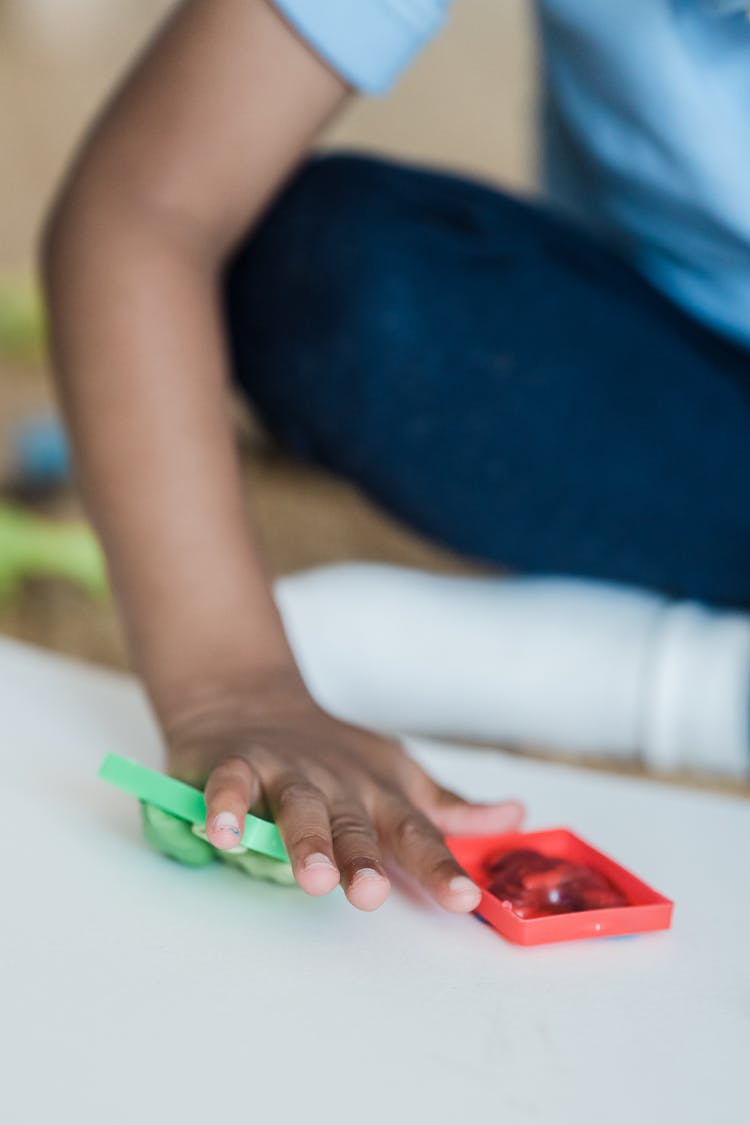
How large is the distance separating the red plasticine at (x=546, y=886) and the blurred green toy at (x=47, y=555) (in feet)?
1.65

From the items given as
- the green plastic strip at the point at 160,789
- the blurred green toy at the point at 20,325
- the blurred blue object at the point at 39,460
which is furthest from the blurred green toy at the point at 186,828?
the blurred green toy at the point at 20,325

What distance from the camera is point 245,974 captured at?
0.43m

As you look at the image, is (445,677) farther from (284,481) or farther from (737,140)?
(284,481)

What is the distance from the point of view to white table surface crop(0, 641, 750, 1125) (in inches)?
14.4

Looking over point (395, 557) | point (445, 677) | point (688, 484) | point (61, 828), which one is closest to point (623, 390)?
point (688, 484)

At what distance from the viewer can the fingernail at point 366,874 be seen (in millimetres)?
427

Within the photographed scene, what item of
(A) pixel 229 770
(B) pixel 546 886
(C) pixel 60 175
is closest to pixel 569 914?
(B) pixel 546 886

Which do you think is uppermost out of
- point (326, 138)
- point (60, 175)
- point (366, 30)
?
point (366, 30)

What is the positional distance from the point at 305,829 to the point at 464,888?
0.06 m

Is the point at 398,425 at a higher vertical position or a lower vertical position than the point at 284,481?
higher

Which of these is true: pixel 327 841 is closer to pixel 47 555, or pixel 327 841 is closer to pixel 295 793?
pixel 295 793

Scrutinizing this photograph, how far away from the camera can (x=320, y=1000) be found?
41 centimetres

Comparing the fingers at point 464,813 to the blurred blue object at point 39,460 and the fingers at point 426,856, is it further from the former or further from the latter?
the blurred blue object at point 39,460

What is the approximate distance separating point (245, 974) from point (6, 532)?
581 millimetres
